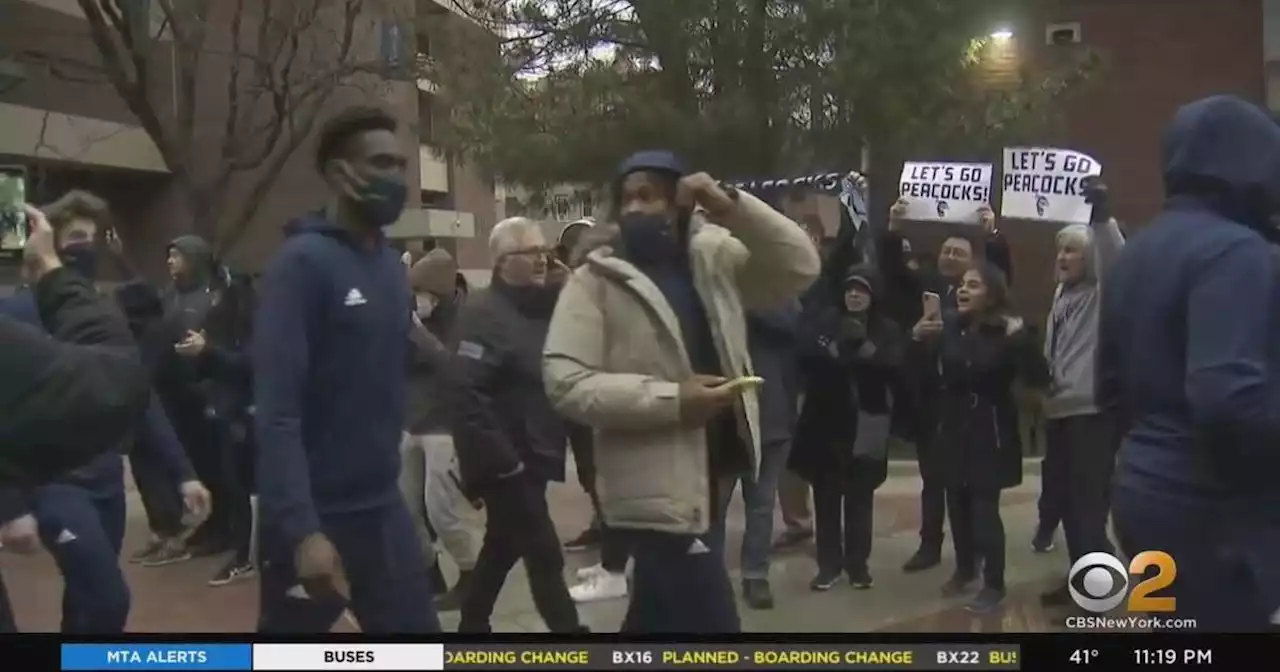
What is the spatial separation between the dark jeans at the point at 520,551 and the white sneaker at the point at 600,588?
0.02m

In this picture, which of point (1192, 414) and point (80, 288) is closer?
point (1192, 414)

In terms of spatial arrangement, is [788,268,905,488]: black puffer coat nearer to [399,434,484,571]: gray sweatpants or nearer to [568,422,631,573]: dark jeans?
[568,422,631,573]: dark jeans

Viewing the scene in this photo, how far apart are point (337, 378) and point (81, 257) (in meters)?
0.50

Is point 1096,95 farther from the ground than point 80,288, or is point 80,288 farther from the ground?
point 1096,95

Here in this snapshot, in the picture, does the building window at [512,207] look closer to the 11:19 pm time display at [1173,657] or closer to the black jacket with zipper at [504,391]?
the black jacket with zipper at [504,391]

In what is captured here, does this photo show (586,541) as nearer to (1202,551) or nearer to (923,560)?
(923,560)

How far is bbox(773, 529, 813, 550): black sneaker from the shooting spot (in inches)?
81.0

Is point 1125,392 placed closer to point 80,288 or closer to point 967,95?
point 967,95

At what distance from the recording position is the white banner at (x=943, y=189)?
1.99 m

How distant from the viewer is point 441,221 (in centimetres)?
206

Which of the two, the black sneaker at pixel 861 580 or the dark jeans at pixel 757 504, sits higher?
the dark jeans at pixel 757 504

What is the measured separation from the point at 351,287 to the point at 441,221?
0.19 m

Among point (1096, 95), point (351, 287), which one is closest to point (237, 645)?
point (351, 287)

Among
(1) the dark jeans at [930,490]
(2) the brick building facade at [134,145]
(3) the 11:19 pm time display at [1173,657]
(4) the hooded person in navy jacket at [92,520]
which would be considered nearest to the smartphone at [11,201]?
(2) the brick building facade at [134,145]
